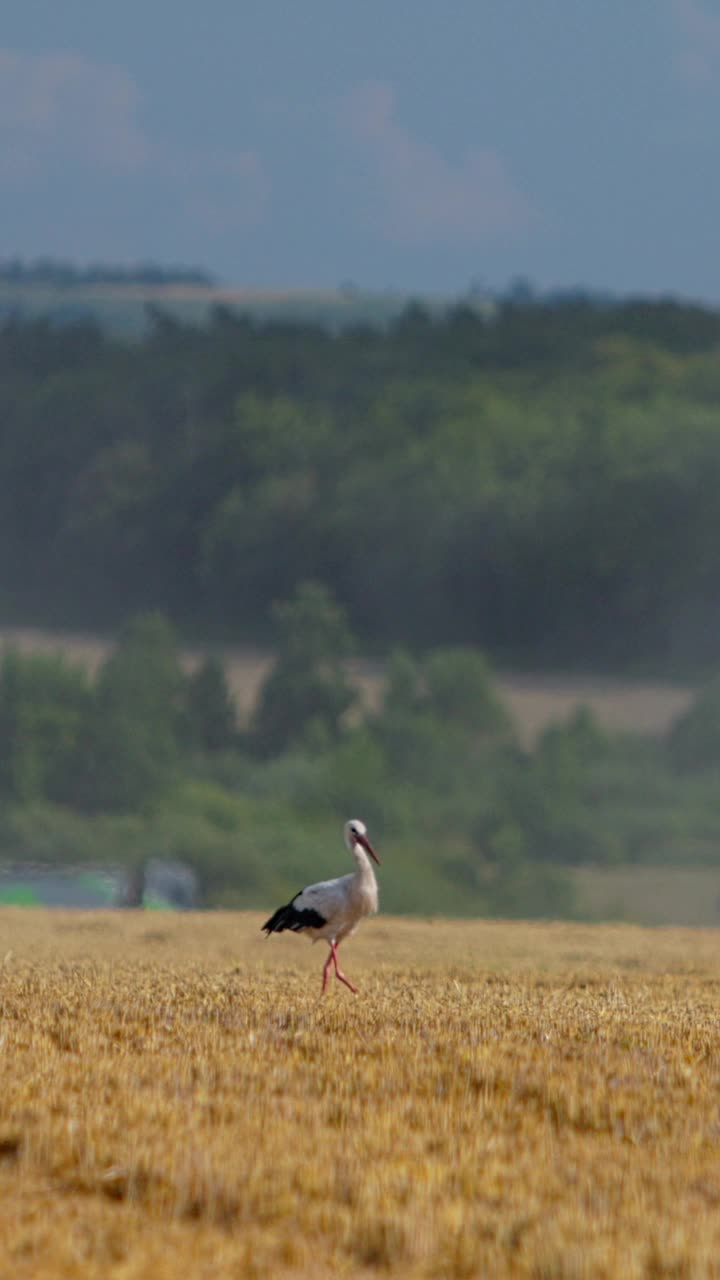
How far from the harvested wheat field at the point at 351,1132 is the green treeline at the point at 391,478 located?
208 ft

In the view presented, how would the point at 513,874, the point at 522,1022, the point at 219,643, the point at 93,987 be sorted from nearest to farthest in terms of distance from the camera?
1. the point at 522,1022
2. the point at 93,987
3. the point at 513,874
4. the point at 219,643

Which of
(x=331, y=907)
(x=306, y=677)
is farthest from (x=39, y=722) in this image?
(x=331, y=907)

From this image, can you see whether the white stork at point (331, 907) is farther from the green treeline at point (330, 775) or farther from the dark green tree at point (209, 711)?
the dark green tree at point (209, 711)

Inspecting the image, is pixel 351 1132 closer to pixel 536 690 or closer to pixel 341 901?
pixel 341 901

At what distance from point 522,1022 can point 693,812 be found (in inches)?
2365

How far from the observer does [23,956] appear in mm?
16828

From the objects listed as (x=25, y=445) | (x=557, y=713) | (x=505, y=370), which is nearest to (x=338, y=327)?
(x=505, y=370)

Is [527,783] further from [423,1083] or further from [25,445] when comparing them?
[423,1083]

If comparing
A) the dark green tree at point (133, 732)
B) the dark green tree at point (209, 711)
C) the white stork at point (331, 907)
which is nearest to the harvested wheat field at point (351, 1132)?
the white stork at point (331, 907)

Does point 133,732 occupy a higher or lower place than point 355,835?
higher

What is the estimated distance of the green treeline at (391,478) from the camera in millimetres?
76188

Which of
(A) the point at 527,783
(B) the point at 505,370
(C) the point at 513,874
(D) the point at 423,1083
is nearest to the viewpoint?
(D) the point at 423,1083

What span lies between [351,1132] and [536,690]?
6790 cm

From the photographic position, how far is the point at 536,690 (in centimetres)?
7519
